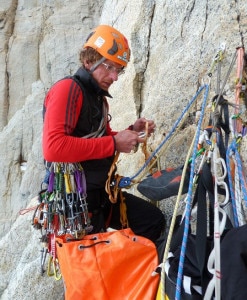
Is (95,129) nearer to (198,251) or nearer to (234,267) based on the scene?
(198,251)

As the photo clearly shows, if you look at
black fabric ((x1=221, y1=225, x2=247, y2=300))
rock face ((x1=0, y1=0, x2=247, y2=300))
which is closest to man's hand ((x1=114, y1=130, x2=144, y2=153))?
rock face ((x1=0, y1=0, x2=247, y2=300))

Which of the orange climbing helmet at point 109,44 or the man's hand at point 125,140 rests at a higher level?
the orange climbing helmet at point 109,44

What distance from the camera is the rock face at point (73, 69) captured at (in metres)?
3.74

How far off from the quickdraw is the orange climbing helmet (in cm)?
90

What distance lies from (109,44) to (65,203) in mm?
1311

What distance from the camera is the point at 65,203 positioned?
3059 mm

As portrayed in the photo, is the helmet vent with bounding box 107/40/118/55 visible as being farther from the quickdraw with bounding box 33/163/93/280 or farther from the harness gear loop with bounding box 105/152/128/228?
the quickdraw with bounding box 33/163/93/280

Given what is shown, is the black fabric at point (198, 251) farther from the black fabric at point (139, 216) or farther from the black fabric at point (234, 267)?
the black fabric at point (139, 216)

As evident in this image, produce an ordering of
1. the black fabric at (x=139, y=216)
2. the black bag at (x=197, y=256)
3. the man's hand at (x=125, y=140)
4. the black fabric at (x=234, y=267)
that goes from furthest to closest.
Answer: the black fabric at (x=139, y=216) < the man's hand at (x=125, y=140) < the black bag at (x=197, y=256) < the black fabric at (x=234, y=267)

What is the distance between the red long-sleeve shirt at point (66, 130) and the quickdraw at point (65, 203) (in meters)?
0.24

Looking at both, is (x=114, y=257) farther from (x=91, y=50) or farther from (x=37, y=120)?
(x=37, y=120)

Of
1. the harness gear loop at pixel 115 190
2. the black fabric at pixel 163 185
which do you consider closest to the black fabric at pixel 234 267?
the black fabric at pixel 163 185

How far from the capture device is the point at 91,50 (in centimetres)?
303

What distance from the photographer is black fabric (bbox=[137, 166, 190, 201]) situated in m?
2.59
